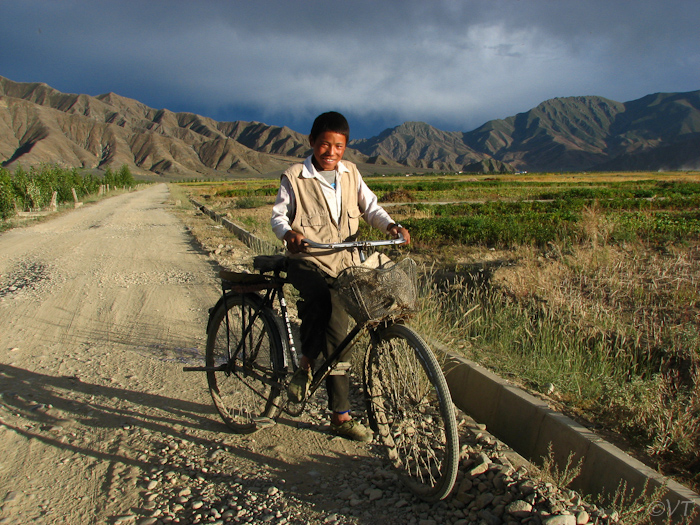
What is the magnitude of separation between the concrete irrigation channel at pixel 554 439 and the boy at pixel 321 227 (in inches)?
41.7

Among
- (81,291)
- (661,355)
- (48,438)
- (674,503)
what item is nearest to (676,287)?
(661,355)

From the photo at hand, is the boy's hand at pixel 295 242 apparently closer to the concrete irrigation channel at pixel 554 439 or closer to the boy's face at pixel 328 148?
the boy's face at pixel 328 148

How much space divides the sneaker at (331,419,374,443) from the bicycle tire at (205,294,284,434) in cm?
42

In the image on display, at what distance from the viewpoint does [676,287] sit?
17.7 ft

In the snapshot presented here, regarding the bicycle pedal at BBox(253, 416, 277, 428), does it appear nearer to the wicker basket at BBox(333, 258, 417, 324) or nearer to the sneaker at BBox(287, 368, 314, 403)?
the sneaker at BBox(287, 368, 314, 403)

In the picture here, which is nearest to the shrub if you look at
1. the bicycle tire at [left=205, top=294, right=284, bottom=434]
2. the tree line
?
the tree line

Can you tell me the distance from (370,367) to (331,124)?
55.9 inches

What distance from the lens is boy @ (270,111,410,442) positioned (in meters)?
2.69

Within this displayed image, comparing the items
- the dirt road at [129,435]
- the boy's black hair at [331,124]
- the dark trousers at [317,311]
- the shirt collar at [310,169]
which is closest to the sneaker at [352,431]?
the dirt road at [129,435]

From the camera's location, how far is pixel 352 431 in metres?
3.01

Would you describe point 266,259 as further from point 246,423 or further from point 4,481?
point 4,481

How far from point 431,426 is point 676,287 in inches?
168

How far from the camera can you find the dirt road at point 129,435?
2.47 meters

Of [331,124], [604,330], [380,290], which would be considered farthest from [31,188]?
[380,290]
